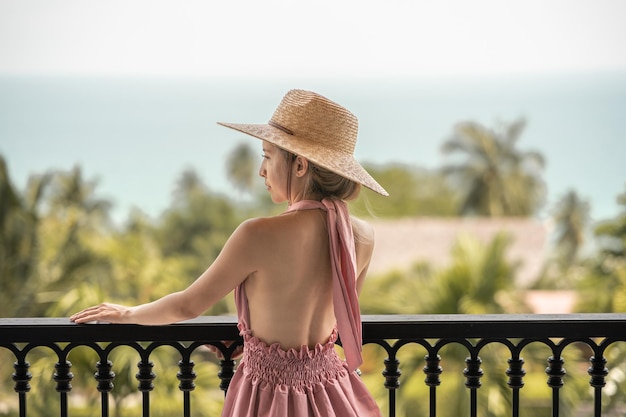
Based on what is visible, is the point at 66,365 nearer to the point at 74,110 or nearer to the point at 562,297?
the point at 562,297

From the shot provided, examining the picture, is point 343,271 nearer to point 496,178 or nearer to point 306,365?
point 306,365

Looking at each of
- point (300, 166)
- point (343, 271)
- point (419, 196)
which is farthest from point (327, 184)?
point (419, 196)

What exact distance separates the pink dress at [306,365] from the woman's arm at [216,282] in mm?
77

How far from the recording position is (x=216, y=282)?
181 centimetres

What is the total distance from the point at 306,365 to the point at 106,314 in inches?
17.3

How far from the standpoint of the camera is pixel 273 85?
30.3m

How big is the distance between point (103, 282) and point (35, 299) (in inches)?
85.6

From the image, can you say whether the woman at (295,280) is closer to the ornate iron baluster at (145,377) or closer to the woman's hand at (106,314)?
the woman's hand at (106,314)

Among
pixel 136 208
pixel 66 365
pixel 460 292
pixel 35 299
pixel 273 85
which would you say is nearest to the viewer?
pixel 66 365

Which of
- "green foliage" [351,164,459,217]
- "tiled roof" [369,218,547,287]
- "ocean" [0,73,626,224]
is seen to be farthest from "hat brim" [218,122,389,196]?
"ocean" [0,73,626,224]

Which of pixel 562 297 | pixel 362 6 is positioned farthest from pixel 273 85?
pixel 562 297

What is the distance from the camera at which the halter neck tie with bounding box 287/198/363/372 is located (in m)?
1.84

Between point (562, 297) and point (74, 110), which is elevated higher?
point (74, 110)

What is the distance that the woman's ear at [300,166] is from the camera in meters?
1.87
